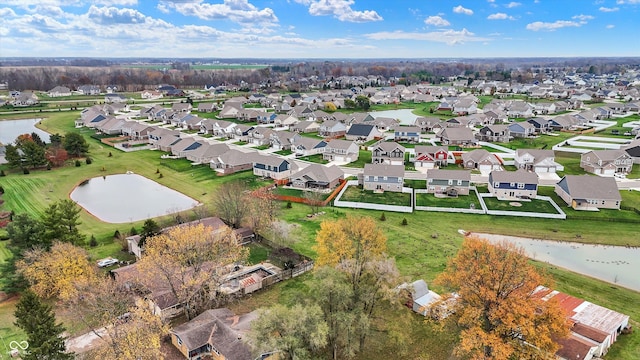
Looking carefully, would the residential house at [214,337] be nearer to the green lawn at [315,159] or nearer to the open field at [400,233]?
the open field at [400,233]

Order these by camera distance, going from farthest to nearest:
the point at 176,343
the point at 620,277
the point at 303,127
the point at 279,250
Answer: the point at 303,127, the point at 279,250, the point at 620,277, the point at 176,343

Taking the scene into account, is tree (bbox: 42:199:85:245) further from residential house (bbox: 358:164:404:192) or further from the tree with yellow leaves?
residential house (bbox: 358:164:404:192)

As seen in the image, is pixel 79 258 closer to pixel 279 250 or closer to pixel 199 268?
pixel 199 268

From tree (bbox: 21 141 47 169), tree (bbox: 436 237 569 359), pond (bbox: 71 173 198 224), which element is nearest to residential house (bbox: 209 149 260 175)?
pond (bbox: 71 173 198 224)

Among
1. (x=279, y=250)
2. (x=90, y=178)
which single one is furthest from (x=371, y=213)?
(x=90, y=178)

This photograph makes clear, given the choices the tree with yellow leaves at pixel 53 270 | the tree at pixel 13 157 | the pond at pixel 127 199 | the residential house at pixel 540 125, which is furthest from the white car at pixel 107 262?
the residential house at pixel 540 125

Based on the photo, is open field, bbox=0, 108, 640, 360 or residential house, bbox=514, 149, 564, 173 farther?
residential house, bbox=514, 149, 564, 173
